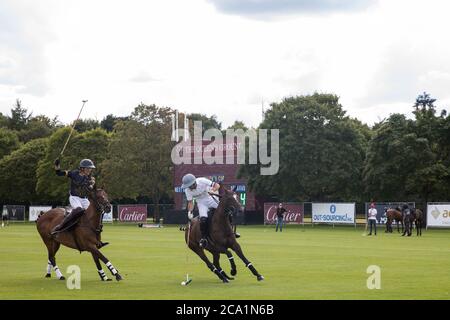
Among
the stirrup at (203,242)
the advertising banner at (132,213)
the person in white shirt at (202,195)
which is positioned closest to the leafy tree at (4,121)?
the advertising banner at (132,213)

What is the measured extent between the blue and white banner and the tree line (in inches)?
198

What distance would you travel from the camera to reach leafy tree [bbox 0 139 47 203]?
117375 millimetres

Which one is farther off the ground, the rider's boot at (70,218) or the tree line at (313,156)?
the tree line at (313,156)

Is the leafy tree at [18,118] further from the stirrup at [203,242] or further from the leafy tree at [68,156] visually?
the stirrup at [203,242]

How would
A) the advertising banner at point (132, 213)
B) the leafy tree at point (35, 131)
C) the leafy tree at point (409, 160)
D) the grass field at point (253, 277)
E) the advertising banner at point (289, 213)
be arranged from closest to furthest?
the grass field at point (253, 277)
the leafy tree at point (409, 160)
the advertising banner at point (289, 213)
the advertising banner at point (132, 213)
the leafy tree at point (35, 131)

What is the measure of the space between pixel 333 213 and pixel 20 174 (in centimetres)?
6195

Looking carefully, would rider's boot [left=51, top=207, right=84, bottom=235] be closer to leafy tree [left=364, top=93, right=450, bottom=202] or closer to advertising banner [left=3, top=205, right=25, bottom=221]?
leafy tree [left=364, top=93, right=450, bottom=202]

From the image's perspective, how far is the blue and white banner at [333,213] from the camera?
69.1m

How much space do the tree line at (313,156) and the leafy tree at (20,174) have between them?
6951mm

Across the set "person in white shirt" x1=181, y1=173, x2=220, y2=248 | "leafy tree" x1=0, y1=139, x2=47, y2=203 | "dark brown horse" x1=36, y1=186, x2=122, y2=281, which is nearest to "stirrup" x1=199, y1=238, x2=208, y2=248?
"person in white shirt" x1=181, y1=173, x2=220, y2=248

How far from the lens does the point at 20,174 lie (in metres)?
117

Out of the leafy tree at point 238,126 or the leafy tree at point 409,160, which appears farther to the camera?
the leafy tree at point 238,126
